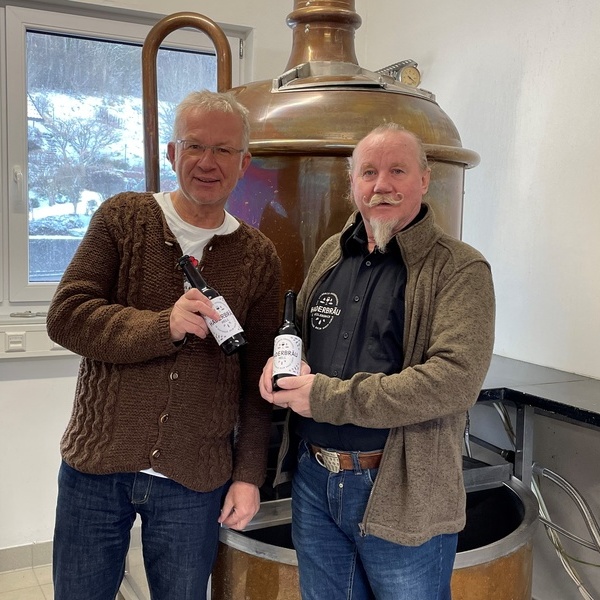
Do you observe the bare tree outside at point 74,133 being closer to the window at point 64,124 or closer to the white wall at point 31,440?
the window at point 64,124

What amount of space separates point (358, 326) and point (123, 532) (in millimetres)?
511

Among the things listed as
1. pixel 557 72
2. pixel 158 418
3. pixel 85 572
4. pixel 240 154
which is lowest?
pixel 85 572

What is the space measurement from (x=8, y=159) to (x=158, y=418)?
1.46 m

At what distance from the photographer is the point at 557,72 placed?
5.72ft

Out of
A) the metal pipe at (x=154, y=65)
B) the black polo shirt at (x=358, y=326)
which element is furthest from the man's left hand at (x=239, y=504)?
the metal pipe at (x=154, y=65)

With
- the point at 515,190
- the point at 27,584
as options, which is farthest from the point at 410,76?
the point at 27,584

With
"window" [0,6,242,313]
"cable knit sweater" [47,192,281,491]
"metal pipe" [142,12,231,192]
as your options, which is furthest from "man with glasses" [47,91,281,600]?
"window" [0,6,242,313]

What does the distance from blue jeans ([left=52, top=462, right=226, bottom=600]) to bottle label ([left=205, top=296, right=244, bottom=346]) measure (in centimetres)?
27

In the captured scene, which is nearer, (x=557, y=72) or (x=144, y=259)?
(x=144, y=259)

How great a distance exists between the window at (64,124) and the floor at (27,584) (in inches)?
34.1

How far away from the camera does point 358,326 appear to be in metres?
1.01

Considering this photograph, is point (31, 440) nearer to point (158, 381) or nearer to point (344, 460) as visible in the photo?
point (158, 381)

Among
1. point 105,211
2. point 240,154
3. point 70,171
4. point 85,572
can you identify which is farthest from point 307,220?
point 70,171

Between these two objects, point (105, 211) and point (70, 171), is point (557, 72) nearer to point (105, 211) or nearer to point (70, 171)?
point (105, 211)
